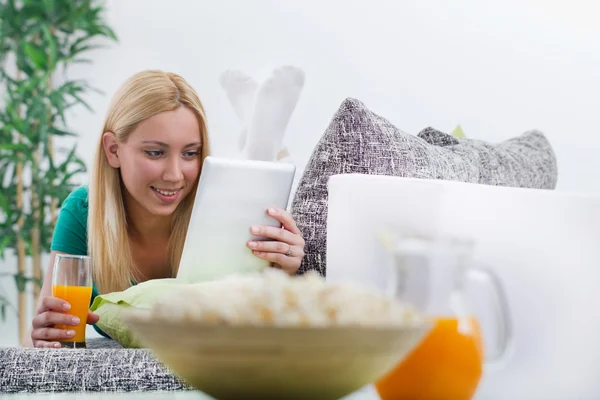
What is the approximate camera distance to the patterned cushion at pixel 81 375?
3.18 feet

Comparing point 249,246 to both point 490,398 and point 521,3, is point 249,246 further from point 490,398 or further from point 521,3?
point 521,3

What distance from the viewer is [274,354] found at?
42 centimetres

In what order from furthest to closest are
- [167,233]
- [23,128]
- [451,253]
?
[23,128], [167,233], [451,253]

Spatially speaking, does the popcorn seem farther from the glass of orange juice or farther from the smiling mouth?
the smiling mouth

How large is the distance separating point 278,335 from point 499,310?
9.4 inches

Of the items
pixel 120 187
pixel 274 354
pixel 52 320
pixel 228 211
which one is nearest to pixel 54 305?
pixel 52 320

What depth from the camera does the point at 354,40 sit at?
4.50 metres

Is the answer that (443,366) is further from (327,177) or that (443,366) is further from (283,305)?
(327,177)

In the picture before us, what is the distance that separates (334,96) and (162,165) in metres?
2.59

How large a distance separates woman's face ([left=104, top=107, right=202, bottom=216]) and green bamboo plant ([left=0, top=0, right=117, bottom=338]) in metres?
2.07

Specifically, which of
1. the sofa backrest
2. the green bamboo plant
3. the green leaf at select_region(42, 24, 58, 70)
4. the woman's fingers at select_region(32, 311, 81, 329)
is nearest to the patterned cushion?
the sofa backrest

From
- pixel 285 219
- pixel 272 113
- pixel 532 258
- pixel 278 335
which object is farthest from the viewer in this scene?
pixel 272 113

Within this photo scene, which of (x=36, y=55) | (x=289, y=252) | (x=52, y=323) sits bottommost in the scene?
(x=52, y=323)

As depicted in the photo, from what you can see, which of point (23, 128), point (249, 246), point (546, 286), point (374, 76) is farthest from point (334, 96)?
point (546, 286)
